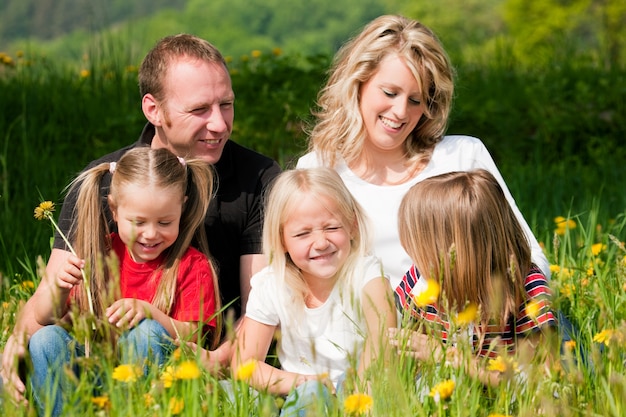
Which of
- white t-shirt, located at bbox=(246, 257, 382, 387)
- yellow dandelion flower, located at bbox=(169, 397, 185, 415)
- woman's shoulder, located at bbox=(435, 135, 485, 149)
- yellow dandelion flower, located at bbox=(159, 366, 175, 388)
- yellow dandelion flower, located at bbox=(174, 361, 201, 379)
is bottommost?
yellow dandelion flower, located at bbox=(169, 397, 185, 415)

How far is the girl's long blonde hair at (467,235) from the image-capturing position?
Result: 2445 millimetres

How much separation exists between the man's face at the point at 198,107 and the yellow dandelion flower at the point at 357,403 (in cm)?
125

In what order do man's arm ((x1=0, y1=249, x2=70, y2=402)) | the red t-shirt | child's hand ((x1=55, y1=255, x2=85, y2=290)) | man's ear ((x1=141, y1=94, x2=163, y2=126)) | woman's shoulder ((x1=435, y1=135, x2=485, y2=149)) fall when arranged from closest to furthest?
man's arm ((x1=0, y1=249, x2=70, y2=402))
child's hand ((x1=55, y1=255, x2=85, y2=290))
the red t-shirt
man's ear ((x1=141, y1=94, x2=163, y2=126))
woman's shoulder ((x1=435, y1=135, x2=485, y2=149))

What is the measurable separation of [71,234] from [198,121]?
0.56m

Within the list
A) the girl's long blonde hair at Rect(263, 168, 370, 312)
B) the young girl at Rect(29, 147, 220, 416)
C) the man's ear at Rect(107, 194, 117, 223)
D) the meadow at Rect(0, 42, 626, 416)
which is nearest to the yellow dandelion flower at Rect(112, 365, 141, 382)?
the meadow at Rect(0, 42, 626, 416)

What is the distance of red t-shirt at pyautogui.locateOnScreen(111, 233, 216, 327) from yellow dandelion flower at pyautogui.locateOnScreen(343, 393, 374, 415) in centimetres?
86

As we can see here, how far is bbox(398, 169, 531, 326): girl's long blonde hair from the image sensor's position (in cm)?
245

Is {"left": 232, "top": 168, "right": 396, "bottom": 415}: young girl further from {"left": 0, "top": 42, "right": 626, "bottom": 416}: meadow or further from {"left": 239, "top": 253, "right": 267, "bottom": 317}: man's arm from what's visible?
{"left": 0, "top": 42, "right": 626, "bottom": 416}: meadow

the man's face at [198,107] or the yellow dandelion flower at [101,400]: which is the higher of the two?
the man's face at [198,107]

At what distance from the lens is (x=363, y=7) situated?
2854 inches

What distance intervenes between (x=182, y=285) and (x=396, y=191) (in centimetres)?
88

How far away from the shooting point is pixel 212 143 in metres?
2.98

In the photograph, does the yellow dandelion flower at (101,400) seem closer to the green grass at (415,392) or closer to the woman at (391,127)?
the green grass at (415,392)

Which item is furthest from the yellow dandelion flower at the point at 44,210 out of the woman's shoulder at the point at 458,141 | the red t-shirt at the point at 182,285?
the woman's shoulder at the point at 458,141
